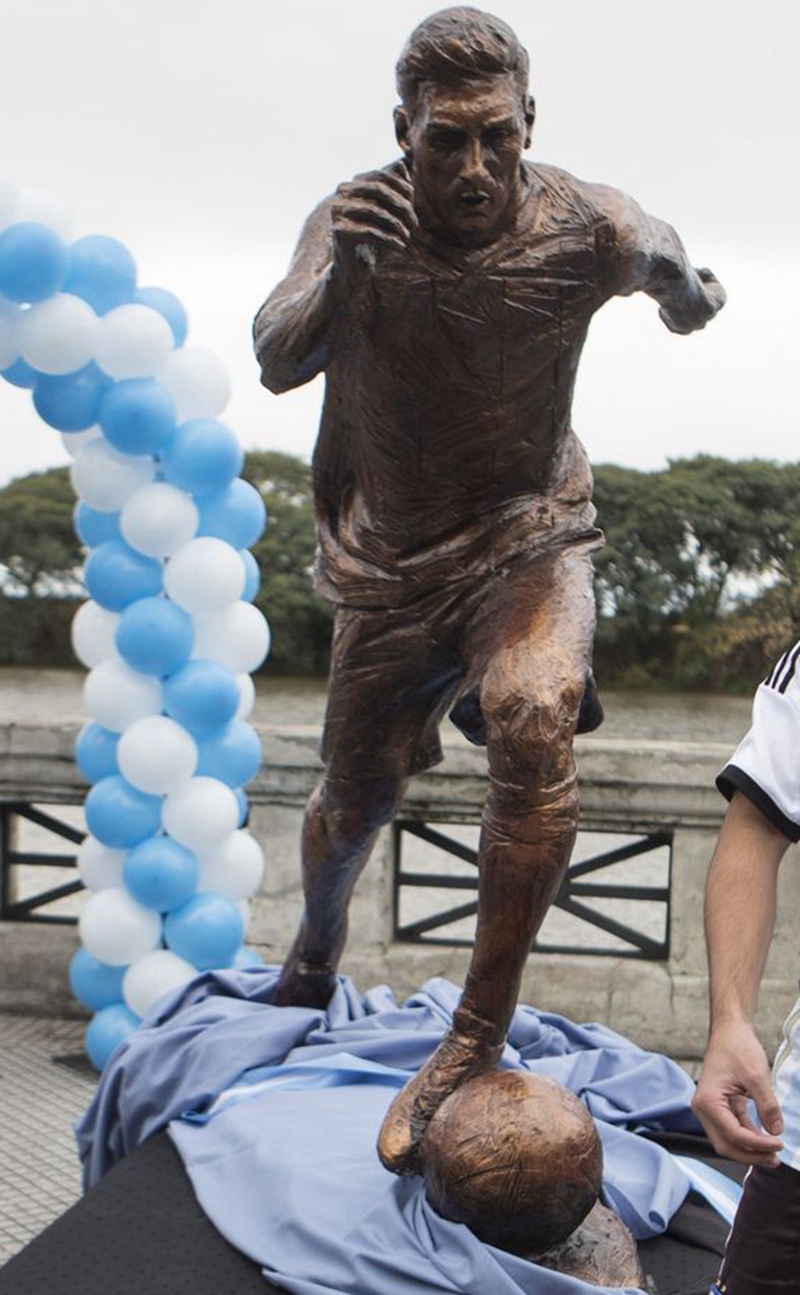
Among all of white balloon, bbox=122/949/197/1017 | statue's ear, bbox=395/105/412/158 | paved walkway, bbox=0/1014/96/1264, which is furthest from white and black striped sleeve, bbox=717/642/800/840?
white balloon, bbox=122/949/197/1017

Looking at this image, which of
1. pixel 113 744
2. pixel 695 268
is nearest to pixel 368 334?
pixel 695 268

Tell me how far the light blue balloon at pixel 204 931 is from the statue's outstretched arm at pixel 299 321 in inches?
79.8

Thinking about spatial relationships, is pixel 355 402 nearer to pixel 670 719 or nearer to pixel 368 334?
pixel 368 334

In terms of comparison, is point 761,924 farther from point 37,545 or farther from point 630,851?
point 37,545

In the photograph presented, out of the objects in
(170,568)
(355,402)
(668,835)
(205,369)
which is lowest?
(668,835)

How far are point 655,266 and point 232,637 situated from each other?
2.16m

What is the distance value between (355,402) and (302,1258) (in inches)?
62.7

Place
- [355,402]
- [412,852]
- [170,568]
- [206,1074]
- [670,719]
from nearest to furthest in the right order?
1. [355,402]
2. [206,1074]
3. [170,568]
4. [412,852]
5. [670,719]

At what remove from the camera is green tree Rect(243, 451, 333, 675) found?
11.0 metres

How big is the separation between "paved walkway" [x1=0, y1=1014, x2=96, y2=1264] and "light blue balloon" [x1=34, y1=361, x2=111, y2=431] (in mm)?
1961

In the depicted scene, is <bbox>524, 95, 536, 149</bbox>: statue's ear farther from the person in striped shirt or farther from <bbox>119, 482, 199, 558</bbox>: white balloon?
<bbox>119, 482, 199, 558</bbox>: white balloon

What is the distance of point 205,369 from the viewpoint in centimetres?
475

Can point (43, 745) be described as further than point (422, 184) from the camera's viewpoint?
Yes

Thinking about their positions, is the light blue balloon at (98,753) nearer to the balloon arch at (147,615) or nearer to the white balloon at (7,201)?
the balloon arch at (147,615)
